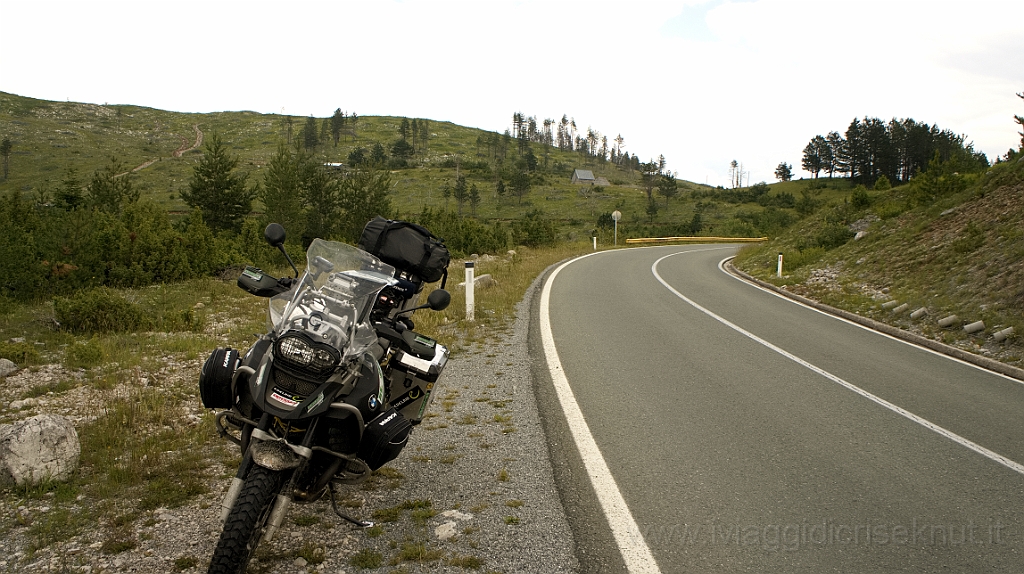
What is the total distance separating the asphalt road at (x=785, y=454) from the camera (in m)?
3.63

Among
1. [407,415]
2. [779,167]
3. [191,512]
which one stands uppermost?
[779,167]

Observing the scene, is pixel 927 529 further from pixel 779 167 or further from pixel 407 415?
pixel 779 167

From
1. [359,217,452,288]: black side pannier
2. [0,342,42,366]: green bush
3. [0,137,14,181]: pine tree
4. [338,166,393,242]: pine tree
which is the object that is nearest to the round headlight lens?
[359,217,452,288]: black side pannier

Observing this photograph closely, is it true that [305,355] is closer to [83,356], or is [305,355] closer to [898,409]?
[83,356]

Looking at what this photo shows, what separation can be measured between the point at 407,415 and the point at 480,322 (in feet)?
22.6

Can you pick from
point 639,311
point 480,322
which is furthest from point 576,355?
point 639,311

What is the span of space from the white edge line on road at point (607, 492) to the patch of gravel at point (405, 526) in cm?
31

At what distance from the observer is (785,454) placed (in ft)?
16.8

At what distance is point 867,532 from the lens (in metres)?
3.82

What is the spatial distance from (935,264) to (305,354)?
1584 cm

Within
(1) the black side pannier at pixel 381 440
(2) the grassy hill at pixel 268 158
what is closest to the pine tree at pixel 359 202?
(2) the grassy hill at pixel 268 158

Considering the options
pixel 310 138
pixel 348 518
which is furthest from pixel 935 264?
pixel 310 138

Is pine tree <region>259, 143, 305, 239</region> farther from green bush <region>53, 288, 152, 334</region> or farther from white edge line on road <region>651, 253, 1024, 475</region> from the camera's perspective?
white edge line on road <region>651, 253, 1024, 475</region>

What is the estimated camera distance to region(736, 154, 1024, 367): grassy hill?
11.1 metres
